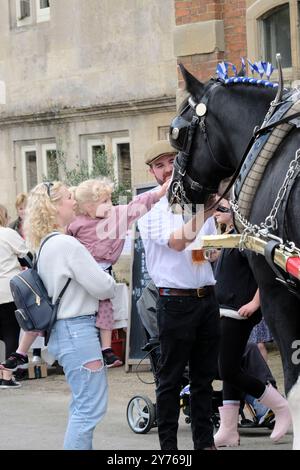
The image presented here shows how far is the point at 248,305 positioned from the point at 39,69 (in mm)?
11437

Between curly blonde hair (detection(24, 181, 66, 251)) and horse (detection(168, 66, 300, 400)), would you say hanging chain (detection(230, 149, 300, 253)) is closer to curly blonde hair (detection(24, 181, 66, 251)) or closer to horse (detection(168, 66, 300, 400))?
horse (detection(168, 66, 300, 400))

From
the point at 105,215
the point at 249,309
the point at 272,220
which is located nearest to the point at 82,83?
the point at 105,215

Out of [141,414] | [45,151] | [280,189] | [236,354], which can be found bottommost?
[141,414]

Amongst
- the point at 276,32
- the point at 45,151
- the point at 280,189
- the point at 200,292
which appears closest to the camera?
the point at 280,189

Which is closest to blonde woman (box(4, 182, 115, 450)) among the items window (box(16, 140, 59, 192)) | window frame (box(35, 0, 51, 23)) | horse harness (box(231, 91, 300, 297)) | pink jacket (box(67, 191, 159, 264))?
horse harness (box(231, 91, 300, 297))

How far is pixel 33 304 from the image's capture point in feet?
20.5

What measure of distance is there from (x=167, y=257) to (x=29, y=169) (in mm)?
12194

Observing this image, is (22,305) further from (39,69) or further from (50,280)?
(39,69)

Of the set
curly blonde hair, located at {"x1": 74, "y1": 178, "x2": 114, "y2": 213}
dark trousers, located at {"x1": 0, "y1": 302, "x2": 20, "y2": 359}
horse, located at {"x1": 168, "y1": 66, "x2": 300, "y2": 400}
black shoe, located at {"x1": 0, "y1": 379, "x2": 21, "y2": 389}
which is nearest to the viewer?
horse, located at {"x1": 168, "y1": 66, "x2": 300, "y2": 400}

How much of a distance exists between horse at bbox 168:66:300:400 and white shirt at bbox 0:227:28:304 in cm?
514

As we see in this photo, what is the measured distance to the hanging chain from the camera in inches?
209

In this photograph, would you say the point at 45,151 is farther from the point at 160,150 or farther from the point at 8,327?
the point at 160,150

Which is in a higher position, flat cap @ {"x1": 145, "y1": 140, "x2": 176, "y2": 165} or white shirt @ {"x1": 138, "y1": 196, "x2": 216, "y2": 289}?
flat cap @ {"x1": 145, "y1": 140, "x2": 176, "y2": 165}

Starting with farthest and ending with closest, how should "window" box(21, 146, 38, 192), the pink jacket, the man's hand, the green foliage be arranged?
"window" box(21, 146, 38, 192), the green foliage, the pink jacket, the man's hand
